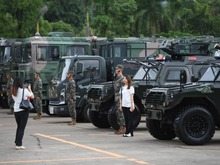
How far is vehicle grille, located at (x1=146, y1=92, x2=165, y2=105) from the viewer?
1755 centimetres

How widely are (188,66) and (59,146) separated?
638 cm

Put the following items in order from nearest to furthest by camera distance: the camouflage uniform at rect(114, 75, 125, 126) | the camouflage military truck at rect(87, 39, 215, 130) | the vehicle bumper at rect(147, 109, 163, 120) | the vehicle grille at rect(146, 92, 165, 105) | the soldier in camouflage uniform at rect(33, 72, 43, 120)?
the vehicle grille at rect(146, 92, 165, 105) → the vehicle bumper at rect(147, 109, 163, 120) → the camouflage uniform at rect(114, 75, 125, 126) → the camouflage military truck at rect(87, 39, 215, 130) → the soldier in camouflage uniform at rect(33, 72, 43, 120)

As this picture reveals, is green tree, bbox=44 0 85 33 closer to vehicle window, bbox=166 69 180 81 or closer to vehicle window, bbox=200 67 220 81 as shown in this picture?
vehicle window, bbox=166 69 180 81

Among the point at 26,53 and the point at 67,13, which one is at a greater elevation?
the point at 67,13

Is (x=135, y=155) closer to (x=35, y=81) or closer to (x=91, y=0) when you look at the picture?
(x=35, y=81)

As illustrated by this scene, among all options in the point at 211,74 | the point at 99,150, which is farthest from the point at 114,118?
the point at 99,150

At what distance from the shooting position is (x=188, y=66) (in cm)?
2216

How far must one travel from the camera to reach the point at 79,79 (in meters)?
26.5

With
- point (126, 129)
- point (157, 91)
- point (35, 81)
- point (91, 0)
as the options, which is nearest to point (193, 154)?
point (157, 91)

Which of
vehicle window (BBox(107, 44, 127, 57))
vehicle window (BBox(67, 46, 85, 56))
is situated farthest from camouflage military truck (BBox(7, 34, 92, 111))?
vehicle window (BBox(107, 44, 127, 57))

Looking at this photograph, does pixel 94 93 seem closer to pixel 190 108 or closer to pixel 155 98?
pixel 155 98

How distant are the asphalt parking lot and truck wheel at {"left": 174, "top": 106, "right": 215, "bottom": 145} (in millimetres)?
202

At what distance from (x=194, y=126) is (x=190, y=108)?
17.1 inches

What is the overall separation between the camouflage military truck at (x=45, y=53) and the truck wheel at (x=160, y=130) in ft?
40.6
